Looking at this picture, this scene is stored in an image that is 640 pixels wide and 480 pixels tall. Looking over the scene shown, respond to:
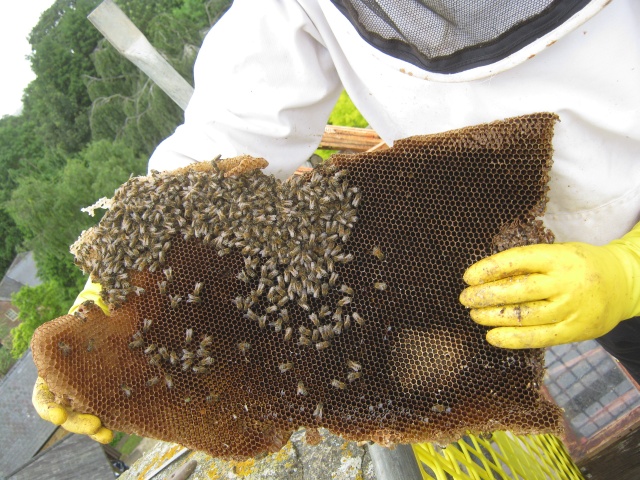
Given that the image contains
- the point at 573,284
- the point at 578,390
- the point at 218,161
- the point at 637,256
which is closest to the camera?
the point at 573,284

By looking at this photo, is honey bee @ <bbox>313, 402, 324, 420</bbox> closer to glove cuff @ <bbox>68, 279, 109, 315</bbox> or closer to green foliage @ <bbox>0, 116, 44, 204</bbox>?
glove cuff @ <bbox>68, 279, 109, 315</bbox>

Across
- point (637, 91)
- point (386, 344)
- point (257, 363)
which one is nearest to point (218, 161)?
point (257, 363)

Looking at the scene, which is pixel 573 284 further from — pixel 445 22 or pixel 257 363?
pixel 257 363

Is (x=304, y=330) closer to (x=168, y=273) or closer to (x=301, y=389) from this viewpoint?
(x=301, y=389)

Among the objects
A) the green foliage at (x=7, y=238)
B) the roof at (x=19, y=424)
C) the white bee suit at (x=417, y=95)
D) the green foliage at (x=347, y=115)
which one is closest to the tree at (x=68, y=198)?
the roof at (x=19, y=424)

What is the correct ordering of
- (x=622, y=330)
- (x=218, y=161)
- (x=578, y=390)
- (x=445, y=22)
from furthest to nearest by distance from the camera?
(x=578, y=390) → (x=622, y=330) → (x=218, y=161) → (x=445, y=22)

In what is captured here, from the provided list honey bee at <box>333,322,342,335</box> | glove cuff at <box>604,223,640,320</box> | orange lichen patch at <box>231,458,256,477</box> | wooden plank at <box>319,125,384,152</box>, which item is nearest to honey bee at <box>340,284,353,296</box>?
honey bee at <box>333,322,342,335</box>

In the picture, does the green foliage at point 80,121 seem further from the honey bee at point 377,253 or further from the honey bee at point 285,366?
the honey bee at point 285,366
